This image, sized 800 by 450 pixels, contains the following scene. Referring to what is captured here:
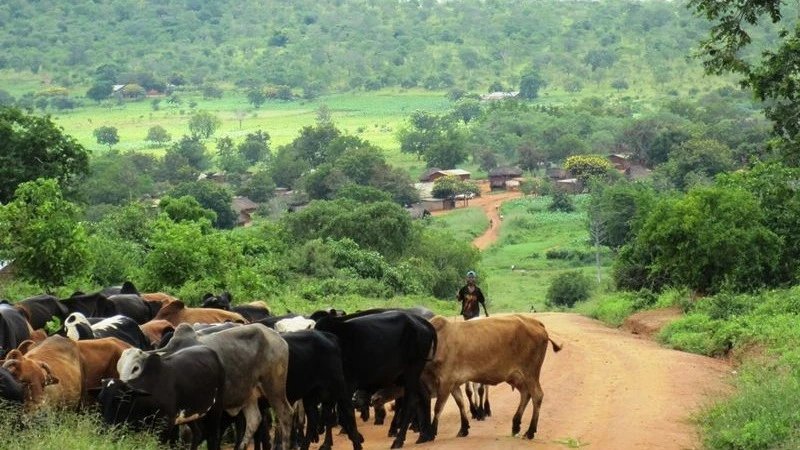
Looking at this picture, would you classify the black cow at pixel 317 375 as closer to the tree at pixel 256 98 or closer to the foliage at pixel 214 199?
the foliage at pixel 214 199

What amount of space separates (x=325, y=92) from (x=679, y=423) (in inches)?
6457

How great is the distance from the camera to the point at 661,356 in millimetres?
21938

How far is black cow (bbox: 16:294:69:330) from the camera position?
16578 mm

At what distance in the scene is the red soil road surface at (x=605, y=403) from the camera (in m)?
14.1

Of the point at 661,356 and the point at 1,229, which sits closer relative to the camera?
the point at 661,356

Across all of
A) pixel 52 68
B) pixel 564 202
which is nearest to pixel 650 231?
pixel 564 202

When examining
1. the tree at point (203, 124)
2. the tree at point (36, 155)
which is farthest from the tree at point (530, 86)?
the tree at point (36, 155)

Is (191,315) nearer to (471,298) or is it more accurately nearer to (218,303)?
(218,303)

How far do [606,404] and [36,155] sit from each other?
80.4 ft

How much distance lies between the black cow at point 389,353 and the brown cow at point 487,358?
0.59 ft

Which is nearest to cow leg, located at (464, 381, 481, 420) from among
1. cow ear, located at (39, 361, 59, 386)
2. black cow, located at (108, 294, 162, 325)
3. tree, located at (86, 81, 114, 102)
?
black cow, located at (108, 294, 162, 325)

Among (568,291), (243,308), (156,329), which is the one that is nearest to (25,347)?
(156,329)

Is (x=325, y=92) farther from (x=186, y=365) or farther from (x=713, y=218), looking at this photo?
(x=186, y=365)

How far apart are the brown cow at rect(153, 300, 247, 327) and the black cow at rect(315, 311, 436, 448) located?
314cm
